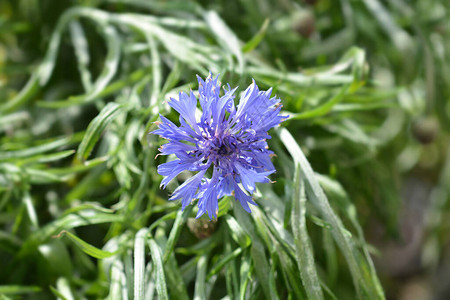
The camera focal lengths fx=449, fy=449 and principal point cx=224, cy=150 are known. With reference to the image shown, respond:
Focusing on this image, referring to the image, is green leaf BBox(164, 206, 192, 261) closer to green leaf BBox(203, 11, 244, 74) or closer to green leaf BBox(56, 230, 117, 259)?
green leaf BBox(56, 230, 117, 259)

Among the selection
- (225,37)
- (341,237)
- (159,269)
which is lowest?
(341,237)

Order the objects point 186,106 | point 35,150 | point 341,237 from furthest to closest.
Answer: point 35,150
point 341,237
point 186,106

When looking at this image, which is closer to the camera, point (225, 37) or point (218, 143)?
point (218, 143)

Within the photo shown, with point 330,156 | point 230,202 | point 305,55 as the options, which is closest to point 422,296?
point 330,156

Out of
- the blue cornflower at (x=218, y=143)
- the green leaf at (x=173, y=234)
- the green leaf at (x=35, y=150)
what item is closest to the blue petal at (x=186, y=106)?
the blue cornflower at (x=218, y=143)

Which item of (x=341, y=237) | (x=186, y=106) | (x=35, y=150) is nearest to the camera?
(x=186, y=106)

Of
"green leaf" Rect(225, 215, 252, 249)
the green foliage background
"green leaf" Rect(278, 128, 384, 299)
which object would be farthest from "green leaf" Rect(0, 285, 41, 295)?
"green leaf" Rect(278, 128, 384, 299)

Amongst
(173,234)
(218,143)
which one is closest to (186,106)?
(218,143)

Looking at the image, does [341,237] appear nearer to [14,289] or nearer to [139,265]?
[139,265]

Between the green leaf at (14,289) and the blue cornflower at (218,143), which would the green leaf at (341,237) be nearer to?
the blue cornflower at (218,143)
